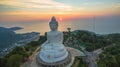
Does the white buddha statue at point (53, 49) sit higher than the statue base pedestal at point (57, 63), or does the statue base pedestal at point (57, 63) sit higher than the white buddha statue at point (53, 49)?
the white buddha statue at point (53, 49)

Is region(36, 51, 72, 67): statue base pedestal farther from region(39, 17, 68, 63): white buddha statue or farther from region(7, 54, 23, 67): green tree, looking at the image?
region(7, 54, 23, 67): green tree

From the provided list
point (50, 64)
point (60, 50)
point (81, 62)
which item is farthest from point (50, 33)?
point (81, 62)

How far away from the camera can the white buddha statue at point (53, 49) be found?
12.0 meters

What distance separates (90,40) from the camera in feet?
74.1

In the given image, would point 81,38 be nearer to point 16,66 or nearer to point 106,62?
point 106,62

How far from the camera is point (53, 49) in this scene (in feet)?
40.5

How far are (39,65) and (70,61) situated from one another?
2753 mm

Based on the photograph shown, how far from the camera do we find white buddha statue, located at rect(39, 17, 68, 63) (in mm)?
12047

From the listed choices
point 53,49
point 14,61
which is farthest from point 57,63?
point 14,61

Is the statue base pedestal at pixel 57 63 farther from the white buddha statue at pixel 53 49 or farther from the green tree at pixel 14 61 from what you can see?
the green tree at pixel 14 61

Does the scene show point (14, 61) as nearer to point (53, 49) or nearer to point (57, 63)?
point (53, 49)

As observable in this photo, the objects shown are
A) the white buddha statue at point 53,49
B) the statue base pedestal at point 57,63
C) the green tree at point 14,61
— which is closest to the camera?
the statue base pedestal at point 57,63

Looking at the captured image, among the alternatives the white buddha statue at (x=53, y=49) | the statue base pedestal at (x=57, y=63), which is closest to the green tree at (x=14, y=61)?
the statue base pedestal at (x=57, y=63)

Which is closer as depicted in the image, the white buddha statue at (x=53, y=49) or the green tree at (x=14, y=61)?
the white buddha statue at (x=53, y=49)
